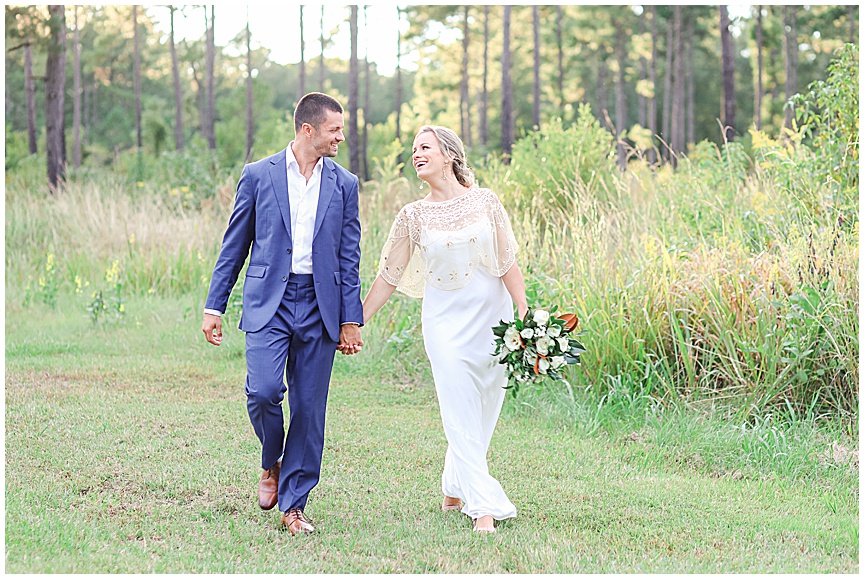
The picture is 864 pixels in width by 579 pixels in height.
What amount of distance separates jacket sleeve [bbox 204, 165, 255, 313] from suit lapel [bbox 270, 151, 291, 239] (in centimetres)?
10

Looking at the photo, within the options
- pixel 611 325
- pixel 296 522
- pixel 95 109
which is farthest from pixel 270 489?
pixel 95 109

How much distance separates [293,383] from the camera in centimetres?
389

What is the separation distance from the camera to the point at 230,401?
6.47m

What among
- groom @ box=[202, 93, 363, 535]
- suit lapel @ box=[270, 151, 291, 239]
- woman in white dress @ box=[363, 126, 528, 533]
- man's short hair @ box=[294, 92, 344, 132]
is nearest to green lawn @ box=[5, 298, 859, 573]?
woman in white dress @ box=[363, 126, 528, 533]

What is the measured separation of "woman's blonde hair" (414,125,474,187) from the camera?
13.2 feet

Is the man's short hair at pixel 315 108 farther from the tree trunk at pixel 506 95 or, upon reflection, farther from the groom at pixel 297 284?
the tree trunk at pixel 506 95

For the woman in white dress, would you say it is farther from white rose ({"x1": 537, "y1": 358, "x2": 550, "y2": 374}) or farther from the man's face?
the man's face

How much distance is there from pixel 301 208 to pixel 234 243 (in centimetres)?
33

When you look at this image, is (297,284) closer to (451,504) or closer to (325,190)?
(325,190)

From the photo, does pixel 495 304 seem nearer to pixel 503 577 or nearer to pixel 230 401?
pixel 503 577

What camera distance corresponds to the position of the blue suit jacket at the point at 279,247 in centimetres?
377

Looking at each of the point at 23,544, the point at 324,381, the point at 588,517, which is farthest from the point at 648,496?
the point at 23,544

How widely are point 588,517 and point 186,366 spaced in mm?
4417

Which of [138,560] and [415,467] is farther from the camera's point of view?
[415,467]
